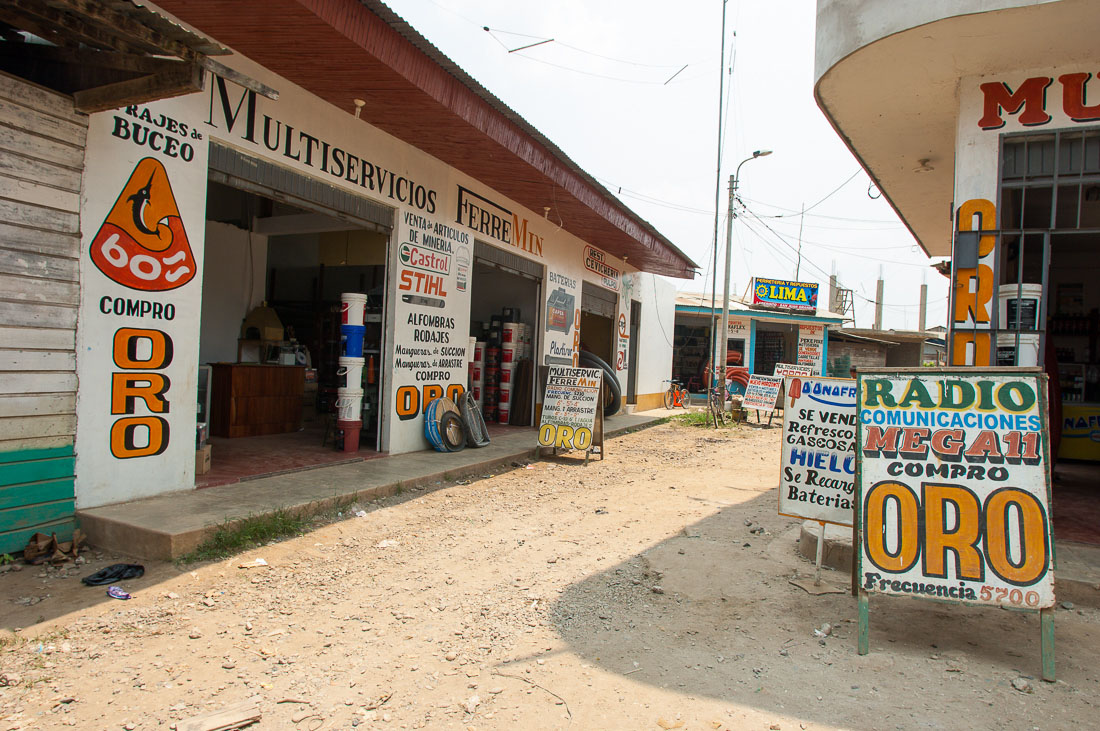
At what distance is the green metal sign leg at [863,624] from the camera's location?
3.43m

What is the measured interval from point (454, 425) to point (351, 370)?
1.96 m

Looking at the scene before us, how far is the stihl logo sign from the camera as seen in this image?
489 centimetres

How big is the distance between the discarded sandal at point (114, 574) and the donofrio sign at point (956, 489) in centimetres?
429

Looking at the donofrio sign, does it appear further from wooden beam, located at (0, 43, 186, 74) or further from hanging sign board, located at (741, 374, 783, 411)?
hanging sign board, located at (741, 374, 783, 411)

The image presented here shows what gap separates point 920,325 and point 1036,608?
44.1 meters

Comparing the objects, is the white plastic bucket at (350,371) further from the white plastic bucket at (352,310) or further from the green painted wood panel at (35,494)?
the green painted wood panel at (35,494)

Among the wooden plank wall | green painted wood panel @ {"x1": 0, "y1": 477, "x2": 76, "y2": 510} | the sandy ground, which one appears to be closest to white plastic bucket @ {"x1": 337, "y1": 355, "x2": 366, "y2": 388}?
the sandy ground

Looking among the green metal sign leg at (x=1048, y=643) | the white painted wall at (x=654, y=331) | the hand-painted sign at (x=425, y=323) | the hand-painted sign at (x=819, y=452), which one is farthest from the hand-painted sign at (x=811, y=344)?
the green metal sign leg at (x=1048, y=643)

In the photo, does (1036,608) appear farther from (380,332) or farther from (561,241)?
(561,241)

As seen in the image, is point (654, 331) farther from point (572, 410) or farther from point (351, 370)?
point (351, 370)

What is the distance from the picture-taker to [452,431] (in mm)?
9055

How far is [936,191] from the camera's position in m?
8.05

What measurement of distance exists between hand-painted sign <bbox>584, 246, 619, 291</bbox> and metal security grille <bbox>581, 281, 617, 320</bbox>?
8.6 inches

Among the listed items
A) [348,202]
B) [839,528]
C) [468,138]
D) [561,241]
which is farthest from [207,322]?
→ [839,528]
